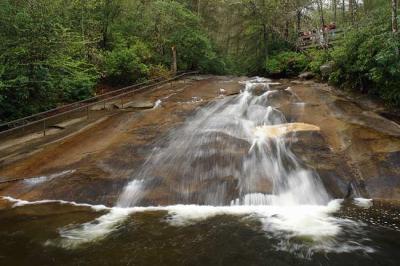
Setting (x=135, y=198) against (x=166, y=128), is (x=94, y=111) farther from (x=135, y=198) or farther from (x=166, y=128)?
(x=135, y=198)

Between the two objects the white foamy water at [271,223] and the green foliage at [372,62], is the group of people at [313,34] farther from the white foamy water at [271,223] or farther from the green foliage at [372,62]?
the white foamy water at [271,223]

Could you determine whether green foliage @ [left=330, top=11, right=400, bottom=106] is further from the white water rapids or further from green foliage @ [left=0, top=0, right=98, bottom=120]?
green foliage @ [left=0, top=0, right=98, bottom=120]

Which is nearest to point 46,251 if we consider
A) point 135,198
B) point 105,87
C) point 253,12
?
point 135,198

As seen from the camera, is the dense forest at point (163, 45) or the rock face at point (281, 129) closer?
the rock face at point (281, 129)

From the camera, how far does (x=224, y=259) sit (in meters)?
6.52

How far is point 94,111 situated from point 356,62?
11218 mm

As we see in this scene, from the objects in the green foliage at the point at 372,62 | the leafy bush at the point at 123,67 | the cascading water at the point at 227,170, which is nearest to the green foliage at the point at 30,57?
the leafy bush at the point at 123,67

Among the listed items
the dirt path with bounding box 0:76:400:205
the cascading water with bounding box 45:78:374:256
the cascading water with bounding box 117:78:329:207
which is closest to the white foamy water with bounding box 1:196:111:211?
the dirt path with bounding box 0:76:400:205

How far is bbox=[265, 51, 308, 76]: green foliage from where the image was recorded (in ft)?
91.3

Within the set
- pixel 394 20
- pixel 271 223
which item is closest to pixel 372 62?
pixel 394 20

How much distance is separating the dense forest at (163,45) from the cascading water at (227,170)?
16.0 feet

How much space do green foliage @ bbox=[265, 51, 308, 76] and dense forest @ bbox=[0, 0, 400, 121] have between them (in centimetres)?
9

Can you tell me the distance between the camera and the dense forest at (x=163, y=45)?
14.4 meters

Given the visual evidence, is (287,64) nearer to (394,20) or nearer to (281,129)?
(394,20)
